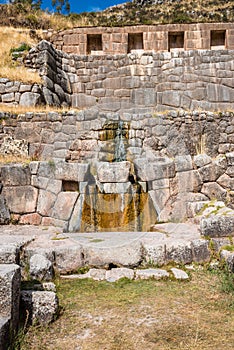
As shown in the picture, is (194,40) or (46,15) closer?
(194,40)

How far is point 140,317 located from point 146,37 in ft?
43.7

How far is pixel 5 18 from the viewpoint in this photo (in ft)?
56.5

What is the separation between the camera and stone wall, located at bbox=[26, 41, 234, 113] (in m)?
13.8

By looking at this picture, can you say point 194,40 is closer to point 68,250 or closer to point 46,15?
point 46,15

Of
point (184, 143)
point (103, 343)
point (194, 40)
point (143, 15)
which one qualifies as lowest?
point (103, 343)

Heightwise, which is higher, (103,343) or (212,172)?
(212,172)

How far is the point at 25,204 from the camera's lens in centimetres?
721

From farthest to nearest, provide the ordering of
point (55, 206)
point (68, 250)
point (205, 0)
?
point (205, 0) < point (55, 206) < point (68, 250)

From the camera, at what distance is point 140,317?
3.37 metres

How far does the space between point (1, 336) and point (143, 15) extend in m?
28.0

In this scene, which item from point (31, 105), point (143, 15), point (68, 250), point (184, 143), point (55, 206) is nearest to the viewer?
point (68, 250)

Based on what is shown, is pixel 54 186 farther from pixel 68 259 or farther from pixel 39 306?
pixel 39 306

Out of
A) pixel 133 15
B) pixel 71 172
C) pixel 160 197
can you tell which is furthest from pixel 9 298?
pixel 133 15

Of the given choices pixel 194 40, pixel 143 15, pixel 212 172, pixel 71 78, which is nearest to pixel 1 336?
pixel 212 172
